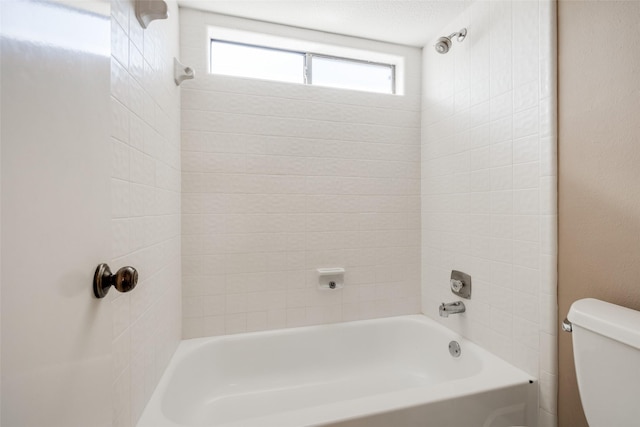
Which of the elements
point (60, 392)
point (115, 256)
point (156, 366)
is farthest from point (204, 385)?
point (60, 392)

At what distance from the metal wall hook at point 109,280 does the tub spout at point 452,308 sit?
1577 millimetres

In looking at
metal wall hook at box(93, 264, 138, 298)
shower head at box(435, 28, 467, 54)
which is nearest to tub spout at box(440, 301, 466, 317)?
shower head at box(435, 28, 467, 54)

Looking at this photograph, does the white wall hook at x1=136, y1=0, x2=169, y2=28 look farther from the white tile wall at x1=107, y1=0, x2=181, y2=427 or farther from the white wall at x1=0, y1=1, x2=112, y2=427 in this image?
the white wall at x1=0, y1=1, x2=112, y2=427

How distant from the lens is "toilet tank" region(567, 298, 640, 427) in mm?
819

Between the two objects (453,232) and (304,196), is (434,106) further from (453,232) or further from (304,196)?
(304,196)

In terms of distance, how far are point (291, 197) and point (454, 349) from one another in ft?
4.37

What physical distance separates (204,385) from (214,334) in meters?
0.27

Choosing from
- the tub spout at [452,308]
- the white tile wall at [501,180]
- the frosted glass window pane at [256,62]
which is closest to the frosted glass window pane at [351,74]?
the frosted glass window pane at [256,62]

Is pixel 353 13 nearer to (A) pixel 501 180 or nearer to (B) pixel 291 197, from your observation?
(B) pixel 291 197

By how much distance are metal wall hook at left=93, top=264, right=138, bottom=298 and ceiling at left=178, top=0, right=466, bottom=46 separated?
167 centimetres

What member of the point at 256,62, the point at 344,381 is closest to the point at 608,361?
the point at 344,381

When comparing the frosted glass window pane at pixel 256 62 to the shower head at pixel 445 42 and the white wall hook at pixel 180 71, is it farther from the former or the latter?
the shower head at pixel 445 42

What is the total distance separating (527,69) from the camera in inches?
51.6

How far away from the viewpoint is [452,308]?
5.54 ft
